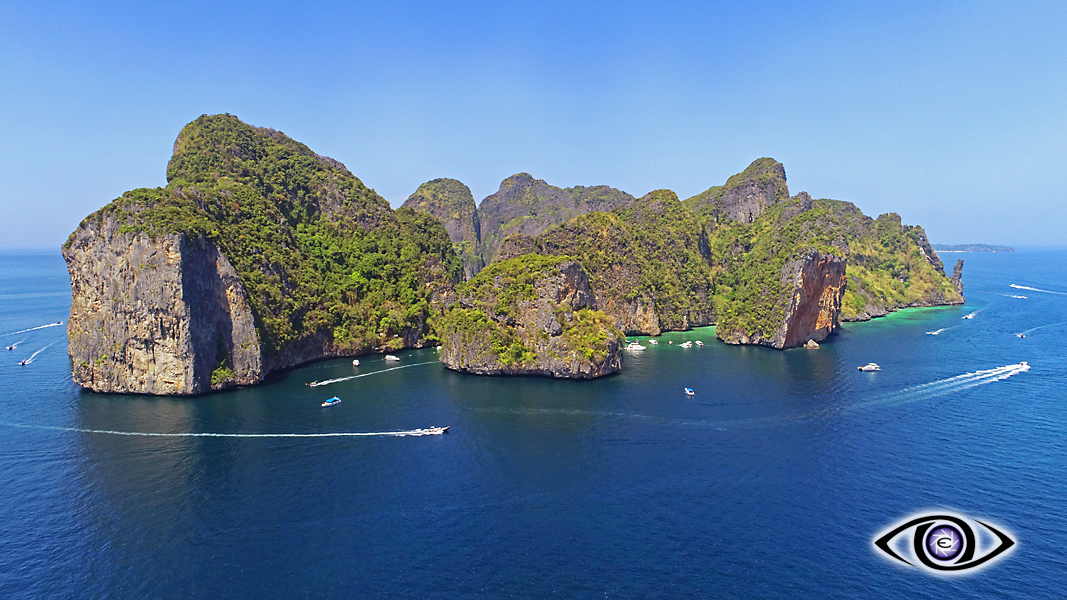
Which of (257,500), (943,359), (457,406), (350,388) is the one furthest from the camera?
(943,359)

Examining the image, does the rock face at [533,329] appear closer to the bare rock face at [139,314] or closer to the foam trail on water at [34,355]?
the bare rock face at [139,314]

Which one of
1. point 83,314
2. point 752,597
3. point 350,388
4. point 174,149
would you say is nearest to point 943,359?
point 752,597

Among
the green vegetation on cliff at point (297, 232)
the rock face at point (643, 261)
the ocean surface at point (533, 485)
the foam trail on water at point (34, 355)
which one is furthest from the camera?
the rock face at point (643, 261)

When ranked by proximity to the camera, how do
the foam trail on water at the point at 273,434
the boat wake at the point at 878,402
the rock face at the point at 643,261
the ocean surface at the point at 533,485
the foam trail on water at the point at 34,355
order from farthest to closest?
the rock face at the point at 643,261 < the foam trail on water at the point at 34,355 < the boat wake at the point at 878,402 < the foam trail on water at the point at 273,434 < the ocean surface at the point at 533,485

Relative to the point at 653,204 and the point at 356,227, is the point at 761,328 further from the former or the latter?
the point at 356,227

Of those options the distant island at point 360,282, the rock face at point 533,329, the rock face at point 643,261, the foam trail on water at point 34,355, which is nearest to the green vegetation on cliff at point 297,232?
the distant island at point 360,282

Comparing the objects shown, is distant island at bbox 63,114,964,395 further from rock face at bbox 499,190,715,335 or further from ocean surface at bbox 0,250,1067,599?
ocean surface at bbox 0,250,1067,599

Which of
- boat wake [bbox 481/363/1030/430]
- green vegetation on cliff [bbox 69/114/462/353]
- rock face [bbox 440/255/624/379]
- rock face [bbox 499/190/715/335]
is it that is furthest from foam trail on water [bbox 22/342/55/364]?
rock face [bbox 499/190/715/335]

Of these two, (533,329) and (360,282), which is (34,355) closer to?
(360,282)
